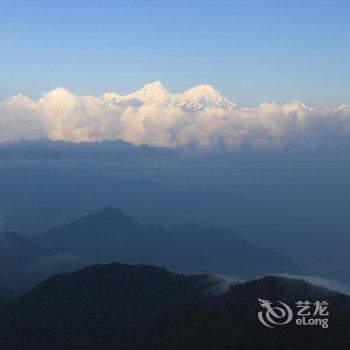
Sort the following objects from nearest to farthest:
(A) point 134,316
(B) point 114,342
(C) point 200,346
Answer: (C) point 200,346 < (B) point 114,342 < (A) point 134,316

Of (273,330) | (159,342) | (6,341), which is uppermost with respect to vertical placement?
(273,330)

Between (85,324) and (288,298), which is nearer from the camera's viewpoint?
(288,298)

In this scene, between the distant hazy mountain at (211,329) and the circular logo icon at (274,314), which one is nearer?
the distant hazy mountain at (211,329)

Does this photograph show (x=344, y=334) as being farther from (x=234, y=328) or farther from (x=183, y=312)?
(x=183, y=312)

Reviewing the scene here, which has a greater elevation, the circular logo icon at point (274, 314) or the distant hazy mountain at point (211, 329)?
the circular logo icon at point (274, 314)

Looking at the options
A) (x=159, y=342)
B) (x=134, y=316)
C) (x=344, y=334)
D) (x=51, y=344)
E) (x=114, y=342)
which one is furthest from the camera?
(x=134, y=316)

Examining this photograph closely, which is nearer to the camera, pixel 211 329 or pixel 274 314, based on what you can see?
pixel 274 314

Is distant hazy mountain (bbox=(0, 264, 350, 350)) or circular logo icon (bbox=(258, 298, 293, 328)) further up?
circular logo icon (bbox=(258, 298, 293, 328))

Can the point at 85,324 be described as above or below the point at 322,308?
below

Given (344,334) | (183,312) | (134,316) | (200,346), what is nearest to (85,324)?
(134,316)

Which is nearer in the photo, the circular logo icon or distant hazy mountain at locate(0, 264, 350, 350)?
distant hazy mountain at locate(0, 264, 350, 350)

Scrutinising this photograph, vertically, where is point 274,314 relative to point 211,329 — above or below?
above
